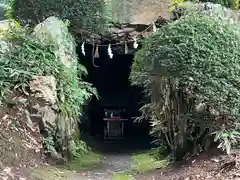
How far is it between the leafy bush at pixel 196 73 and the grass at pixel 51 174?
222 cm

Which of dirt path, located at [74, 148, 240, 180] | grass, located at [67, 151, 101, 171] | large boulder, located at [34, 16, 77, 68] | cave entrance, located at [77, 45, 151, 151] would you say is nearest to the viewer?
dirt path, located at [74, 148, 240, 180]

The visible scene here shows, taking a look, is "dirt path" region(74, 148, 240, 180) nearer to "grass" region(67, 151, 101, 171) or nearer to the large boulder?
"grass" region(67, 151, 101, 171)

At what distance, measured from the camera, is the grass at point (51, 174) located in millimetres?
6327

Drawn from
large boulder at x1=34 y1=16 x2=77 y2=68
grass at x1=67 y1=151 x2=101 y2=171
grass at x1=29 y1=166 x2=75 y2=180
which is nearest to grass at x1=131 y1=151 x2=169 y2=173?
grass at x1=67 y1=151 x2=101 y2=171

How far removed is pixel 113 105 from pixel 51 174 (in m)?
11.5

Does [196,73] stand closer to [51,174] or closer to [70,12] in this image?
[51,174]

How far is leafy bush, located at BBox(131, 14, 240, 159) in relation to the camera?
261 inches

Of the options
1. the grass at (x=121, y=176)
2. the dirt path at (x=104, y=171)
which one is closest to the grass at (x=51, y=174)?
the dirt path at (x=104, y=171)

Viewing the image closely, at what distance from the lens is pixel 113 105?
18375 millimetres

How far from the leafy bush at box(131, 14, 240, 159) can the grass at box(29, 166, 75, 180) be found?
2223mm

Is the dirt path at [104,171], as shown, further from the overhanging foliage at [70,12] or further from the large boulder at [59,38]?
the overhanging foliage at [70,12]

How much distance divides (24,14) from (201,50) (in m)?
6.91

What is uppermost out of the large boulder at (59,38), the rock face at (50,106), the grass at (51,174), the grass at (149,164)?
the large boulder at (59,38)

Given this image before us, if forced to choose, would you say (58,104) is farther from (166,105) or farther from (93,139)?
(93,139)
